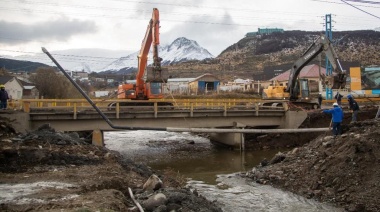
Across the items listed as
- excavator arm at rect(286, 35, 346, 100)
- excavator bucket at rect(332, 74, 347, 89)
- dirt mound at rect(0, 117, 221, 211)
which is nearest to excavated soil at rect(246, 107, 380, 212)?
dirt mound at rect(0, 117, 221, 211)

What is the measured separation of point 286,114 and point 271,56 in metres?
97.2

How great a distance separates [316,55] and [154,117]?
1141cm

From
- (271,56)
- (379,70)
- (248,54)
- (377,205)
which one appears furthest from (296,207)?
(248,54)

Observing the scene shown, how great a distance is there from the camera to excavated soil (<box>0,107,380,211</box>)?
779 centimetres

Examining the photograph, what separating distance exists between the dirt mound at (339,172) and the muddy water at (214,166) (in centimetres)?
50

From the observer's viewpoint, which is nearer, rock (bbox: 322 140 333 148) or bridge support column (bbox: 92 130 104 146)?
rock (bbox: 322 140 333 148)

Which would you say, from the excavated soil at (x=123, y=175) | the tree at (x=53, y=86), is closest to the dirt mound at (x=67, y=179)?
the excavated soil at (x=123, y=175)

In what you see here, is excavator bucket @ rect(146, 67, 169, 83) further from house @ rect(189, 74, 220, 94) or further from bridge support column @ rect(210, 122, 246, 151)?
house @ rect(189, 74, 220, 94)

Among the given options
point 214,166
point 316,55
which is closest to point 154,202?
point 214,166

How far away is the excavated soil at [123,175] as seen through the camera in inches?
307

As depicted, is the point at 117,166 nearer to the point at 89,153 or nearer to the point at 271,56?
the point at 89,153

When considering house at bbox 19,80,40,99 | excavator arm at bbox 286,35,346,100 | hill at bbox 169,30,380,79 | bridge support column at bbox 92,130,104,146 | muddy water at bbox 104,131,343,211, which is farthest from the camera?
hill at bbox 169,30,380,79

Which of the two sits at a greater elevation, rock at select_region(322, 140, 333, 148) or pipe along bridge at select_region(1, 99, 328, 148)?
pipe along bridge at select_region(1, 99, 328, 148)

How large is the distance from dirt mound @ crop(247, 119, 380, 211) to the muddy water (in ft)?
1.63
